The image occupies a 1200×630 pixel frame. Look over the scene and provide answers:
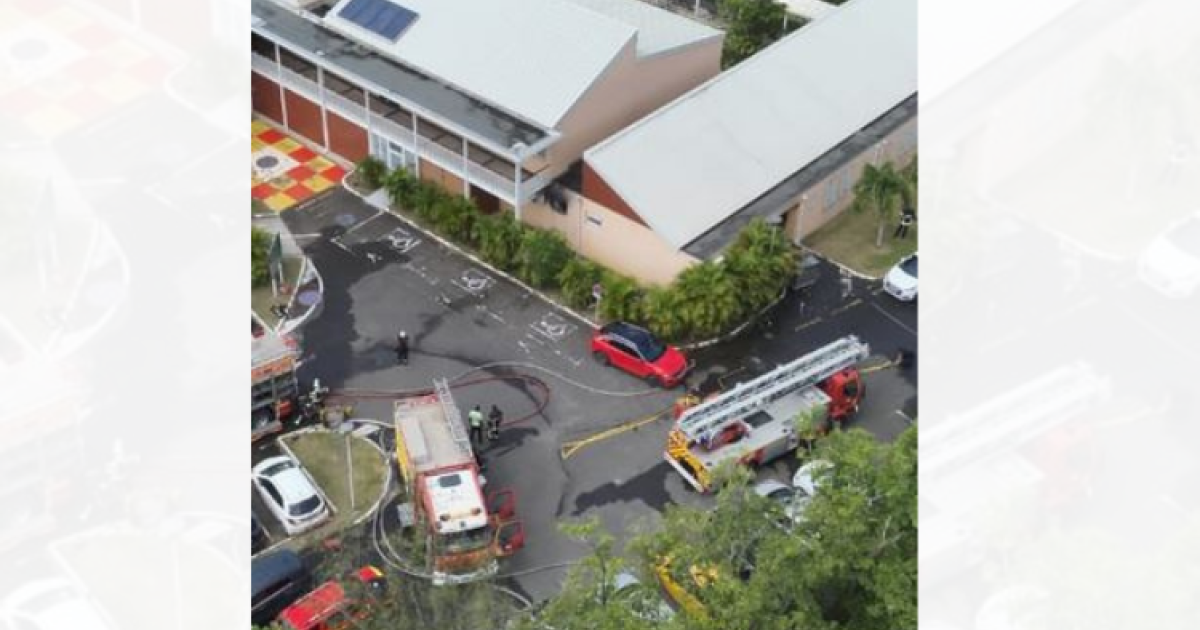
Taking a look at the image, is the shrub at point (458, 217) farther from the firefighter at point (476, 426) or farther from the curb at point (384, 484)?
the curb at point (384, 484)

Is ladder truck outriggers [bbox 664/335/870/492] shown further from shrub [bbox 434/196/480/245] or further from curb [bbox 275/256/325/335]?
curb [bbox 275/256/325/335]

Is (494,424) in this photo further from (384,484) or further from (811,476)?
(811,476)

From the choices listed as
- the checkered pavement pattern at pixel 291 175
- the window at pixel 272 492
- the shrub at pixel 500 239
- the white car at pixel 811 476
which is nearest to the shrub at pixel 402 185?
the checkered pavement pattern at pixel 291 175
